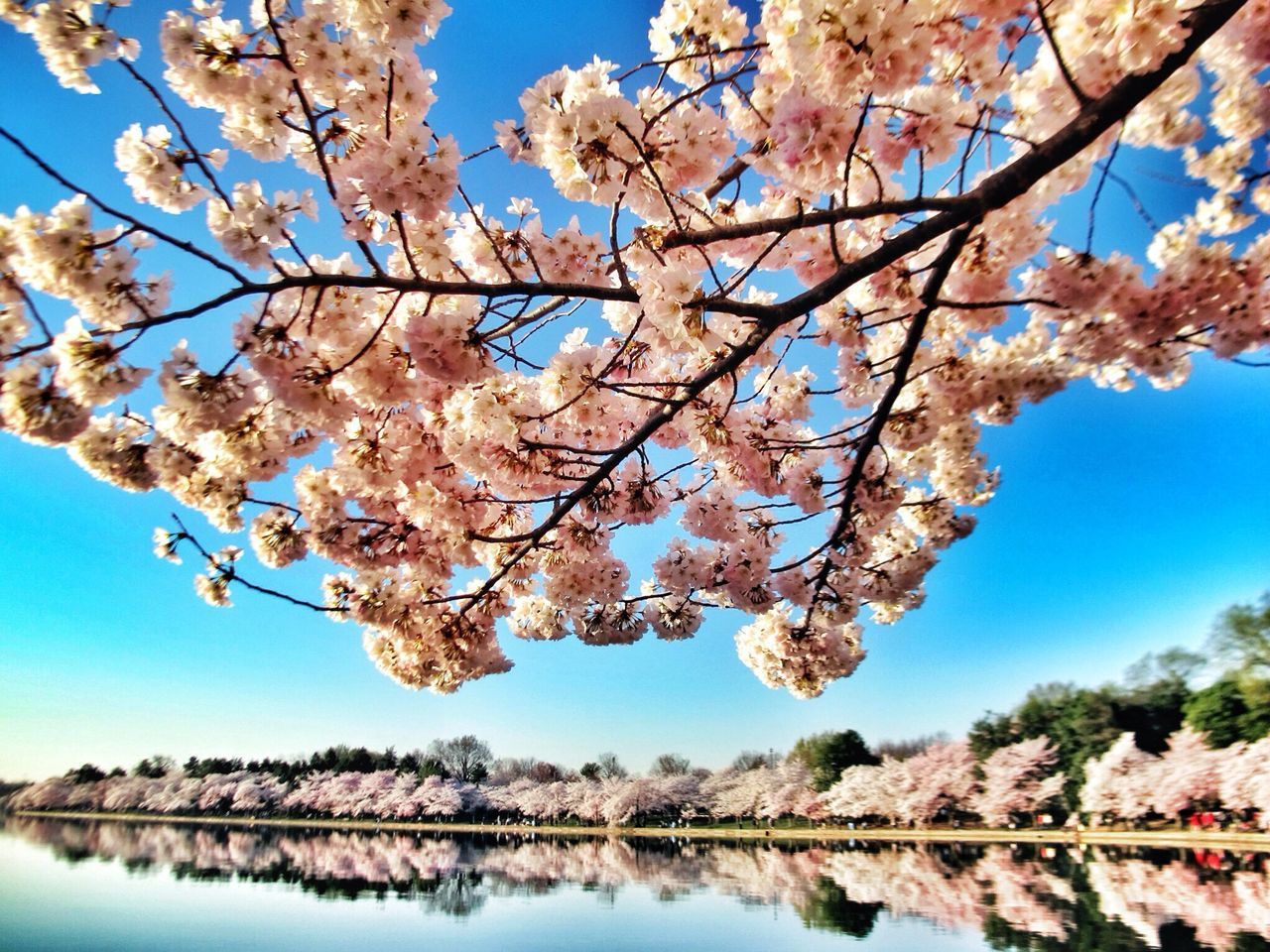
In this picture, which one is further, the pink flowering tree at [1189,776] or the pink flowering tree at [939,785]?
the pink flowering tree at [939,785]

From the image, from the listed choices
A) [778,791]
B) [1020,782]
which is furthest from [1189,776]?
[778,791]

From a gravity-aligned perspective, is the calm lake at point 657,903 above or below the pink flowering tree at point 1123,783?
below

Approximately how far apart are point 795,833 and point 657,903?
39506mm

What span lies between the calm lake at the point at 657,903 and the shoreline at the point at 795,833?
450 centimetres

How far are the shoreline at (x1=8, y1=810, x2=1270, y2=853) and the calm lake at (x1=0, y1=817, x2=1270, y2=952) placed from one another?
4499mm

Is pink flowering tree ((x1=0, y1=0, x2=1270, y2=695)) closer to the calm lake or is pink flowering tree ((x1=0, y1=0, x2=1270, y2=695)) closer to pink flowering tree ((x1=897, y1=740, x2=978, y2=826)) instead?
the calm lake

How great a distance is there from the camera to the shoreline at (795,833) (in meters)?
26.6

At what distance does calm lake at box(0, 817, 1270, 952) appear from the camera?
1017 cm

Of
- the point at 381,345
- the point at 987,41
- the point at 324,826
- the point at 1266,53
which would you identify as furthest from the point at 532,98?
the point at 324,826

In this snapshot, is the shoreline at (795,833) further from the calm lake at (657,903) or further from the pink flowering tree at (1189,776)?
the calm lake at (657,903)

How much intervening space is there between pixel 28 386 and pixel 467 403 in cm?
180

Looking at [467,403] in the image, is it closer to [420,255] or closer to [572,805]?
[420,255]

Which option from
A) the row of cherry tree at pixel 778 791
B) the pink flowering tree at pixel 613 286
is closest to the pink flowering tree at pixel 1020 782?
the row of cherry tree at pixel 778 791

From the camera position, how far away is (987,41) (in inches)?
126
